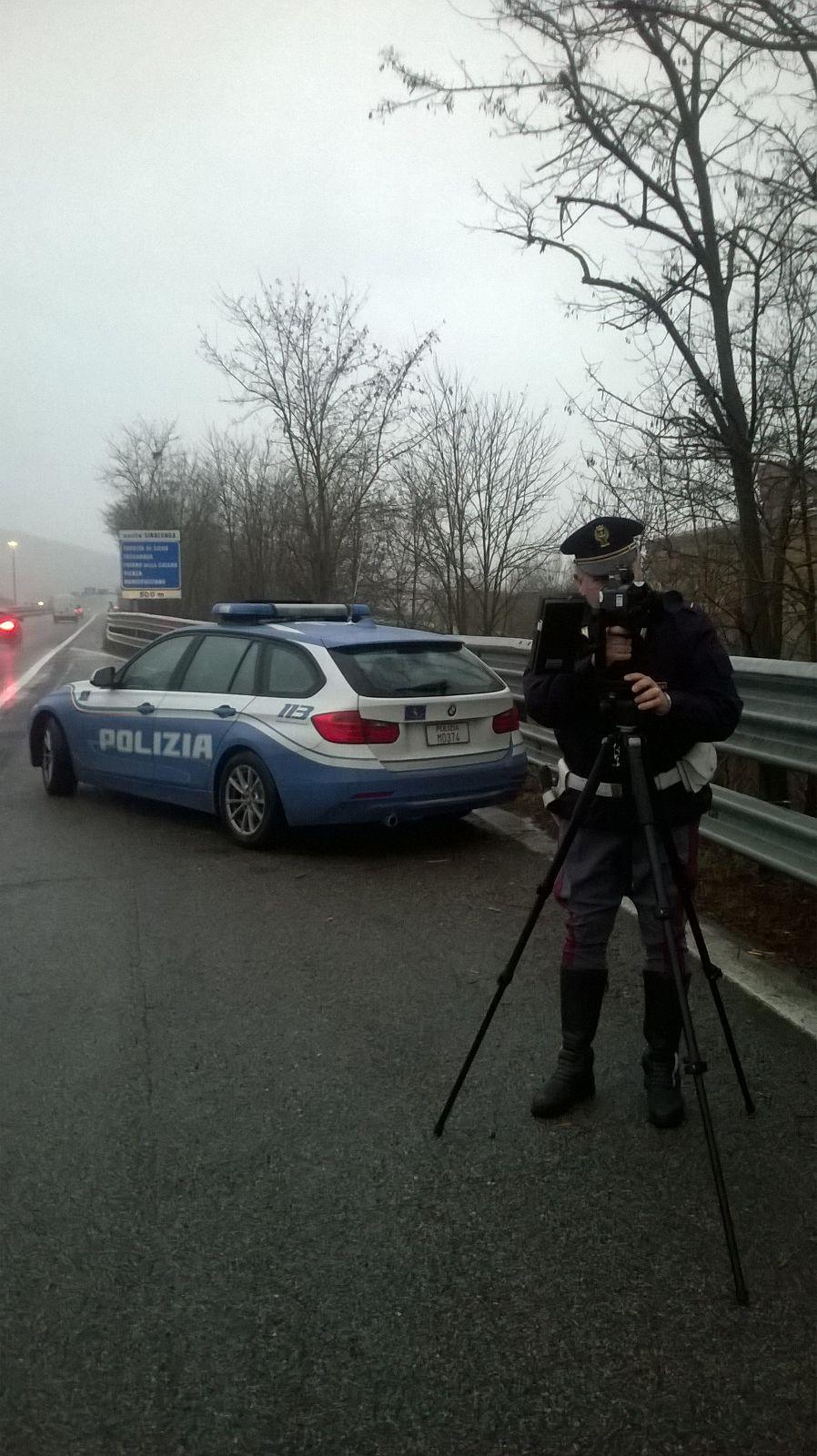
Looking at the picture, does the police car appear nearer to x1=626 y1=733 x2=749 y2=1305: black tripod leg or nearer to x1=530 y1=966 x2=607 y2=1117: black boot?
x1=530 y1=966 x2=607 y2=1117: black boot

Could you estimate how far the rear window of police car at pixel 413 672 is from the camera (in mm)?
7270

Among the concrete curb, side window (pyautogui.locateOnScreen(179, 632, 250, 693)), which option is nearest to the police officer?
the concrete curb

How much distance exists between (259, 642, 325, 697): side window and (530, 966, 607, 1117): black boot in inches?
152

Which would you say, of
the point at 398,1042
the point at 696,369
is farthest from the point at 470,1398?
the point at 696,369

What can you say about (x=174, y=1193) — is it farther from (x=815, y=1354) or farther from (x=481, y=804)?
(x=481, y=804)

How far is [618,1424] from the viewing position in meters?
2.28

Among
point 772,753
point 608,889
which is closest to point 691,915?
point 608,889

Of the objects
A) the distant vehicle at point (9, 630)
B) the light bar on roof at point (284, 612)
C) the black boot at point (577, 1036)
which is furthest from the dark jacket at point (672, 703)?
the distant vehicle at point (9, 630)

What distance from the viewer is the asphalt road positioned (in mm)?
2338

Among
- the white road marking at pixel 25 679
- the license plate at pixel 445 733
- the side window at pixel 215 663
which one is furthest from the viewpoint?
the white road marking at pixel 25 679

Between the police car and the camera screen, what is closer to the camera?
the camera screen

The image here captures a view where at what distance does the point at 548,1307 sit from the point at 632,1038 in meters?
1.71

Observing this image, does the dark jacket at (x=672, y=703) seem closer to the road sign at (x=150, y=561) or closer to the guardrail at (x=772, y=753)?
the guardrail at (x=772, y=753)

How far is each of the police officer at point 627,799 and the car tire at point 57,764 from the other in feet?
21.6
